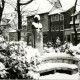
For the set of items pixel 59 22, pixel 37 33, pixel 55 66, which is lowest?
pixel 55 66

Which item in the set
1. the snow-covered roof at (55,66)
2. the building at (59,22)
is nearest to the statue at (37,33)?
the snow-covered roof at (55,66)

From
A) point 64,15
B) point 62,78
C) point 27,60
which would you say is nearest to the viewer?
point 27,60

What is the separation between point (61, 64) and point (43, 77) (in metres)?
1.95

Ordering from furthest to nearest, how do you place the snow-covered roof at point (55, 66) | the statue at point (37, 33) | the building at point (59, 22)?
the building at point (59, 22) → the statue at point (37, 33) → the snow-covered roof at point (55, 66)

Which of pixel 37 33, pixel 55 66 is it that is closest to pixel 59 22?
pixel 37 33

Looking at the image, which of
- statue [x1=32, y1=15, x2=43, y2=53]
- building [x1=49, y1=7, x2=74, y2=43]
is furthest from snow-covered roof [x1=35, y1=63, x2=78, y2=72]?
building [x1=49, y1=7, x2=74, y2=43]

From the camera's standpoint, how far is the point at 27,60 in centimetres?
673

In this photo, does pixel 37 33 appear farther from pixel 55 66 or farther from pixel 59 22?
pixel 59 22

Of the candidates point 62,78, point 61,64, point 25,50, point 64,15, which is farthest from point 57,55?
point 64,15

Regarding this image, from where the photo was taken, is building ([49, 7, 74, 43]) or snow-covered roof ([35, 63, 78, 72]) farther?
building ([49, 7, 74, 43])

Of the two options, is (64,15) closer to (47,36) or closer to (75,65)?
(47,36)

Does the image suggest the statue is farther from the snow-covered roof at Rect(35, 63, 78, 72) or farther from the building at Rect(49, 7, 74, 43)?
the building at Rect(49, 7, 74, 43)

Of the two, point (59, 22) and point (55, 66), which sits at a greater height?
point (59, 22)

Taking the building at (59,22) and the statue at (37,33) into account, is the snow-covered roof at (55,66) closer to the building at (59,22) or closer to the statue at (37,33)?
the statue at (37,33)
